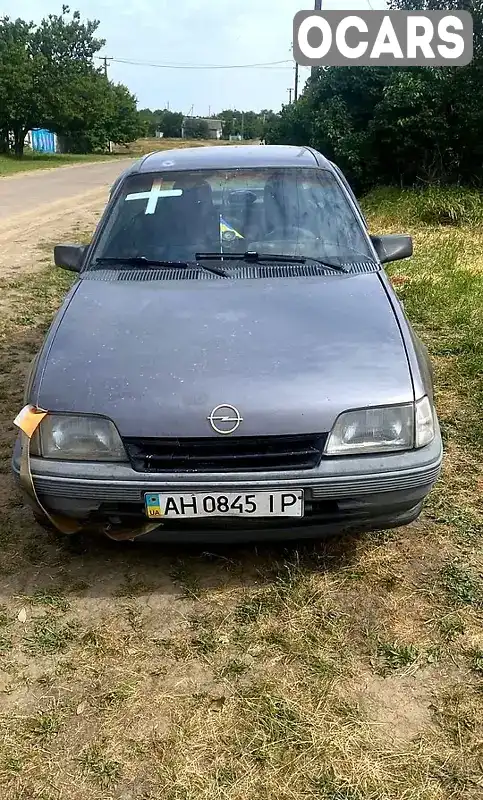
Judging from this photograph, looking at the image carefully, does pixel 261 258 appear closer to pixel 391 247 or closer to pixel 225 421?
pixel 391 247

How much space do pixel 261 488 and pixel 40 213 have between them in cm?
1381

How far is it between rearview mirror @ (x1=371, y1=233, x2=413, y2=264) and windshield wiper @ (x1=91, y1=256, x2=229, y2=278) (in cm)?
90

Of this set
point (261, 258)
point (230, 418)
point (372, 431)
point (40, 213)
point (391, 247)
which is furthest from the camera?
point (40, 213)

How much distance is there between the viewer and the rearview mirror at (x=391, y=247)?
369 centimetres

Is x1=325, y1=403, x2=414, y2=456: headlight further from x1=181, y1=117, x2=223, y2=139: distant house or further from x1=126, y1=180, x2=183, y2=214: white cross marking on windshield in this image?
x1=181, y1=117, x2=223, y2=139: distant house

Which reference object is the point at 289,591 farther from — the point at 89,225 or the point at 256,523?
the point at 89,225

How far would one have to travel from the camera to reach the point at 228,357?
2598mm

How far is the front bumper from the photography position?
2.44m

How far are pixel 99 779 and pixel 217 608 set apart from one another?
2.65ft

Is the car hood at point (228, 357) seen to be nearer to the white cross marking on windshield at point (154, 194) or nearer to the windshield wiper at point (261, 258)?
the windshield wiper at point (261, 258)

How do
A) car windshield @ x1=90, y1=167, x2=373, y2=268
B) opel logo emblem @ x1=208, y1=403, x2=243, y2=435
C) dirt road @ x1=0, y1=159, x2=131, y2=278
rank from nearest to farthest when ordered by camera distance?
1. opel logo emblem @ x1=208, y1=403, x2=243, y2=435
2. car windshield @ x1=90, y1=167, x2=373, y2=268
3. dirt road @ x1=0, y1=159, x2=131, y2=278

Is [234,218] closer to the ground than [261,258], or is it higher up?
higher up

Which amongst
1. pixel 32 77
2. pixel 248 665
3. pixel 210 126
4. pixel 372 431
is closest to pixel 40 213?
pixel 372 431

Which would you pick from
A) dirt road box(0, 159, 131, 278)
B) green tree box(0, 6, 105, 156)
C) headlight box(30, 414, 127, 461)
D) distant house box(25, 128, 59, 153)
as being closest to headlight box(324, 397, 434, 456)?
headlight box(30, 414, 127, 461)
